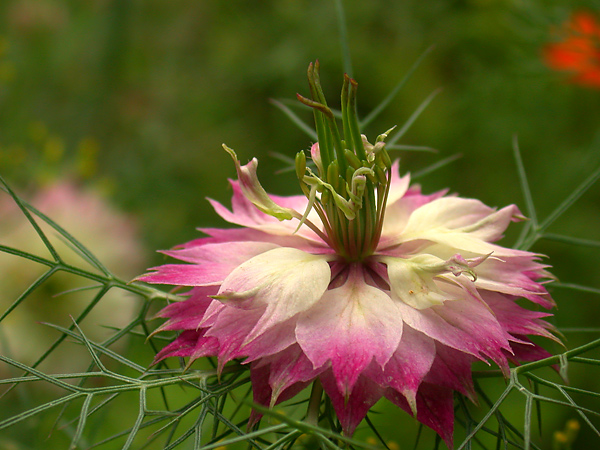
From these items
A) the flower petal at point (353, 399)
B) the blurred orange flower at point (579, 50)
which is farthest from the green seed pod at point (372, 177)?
the blurred orange flower at point (579, 50)

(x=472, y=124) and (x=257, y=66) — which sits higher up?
(x=257, y=66)

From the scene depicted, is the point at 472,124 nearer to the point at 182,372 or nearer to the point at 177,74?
the point at 177,74

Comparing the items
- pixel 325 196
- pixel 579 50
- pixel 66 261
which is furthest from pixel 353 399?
pixel 579 50

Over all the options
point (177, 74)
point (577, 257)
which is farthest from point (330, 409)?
point (177, 74)

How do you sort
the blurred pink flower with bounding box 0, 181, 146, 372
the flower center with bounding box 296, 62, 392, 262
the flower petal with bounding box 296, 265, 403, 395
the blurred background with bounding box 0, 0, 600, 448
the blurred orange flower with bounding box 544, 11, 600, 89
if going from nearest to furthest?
1. the flower petal with bounding box 296, 265, 403, 395
2. the flower center with bounding box 296, 62, 392, 262
3. the blurred pink flower with bounding box 0, 181, 146, 372
4. the blurred orange flower with bounding box 544, 11, 600, 89
5. the blurred background with bounding box 0, 0, 600, 448

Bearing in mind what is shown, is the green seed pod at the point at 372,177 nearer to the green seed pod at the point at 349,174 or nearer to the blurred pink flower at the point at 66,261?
the green seed pod at the point at 349,174

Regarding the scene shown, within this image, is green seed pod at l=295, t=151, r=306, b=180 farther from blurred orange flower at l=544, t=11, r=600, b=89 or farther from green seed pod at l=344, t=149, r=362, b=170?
blurred orange flower at l=544, t=11, r=600, b=89

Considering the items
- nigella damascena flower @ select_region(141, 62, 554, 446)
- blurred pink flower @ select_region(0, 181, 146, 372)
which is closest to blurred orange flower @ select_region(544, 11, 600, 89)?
Result: nigella damascena flower @ select_region(141, 62, 554, 446)
